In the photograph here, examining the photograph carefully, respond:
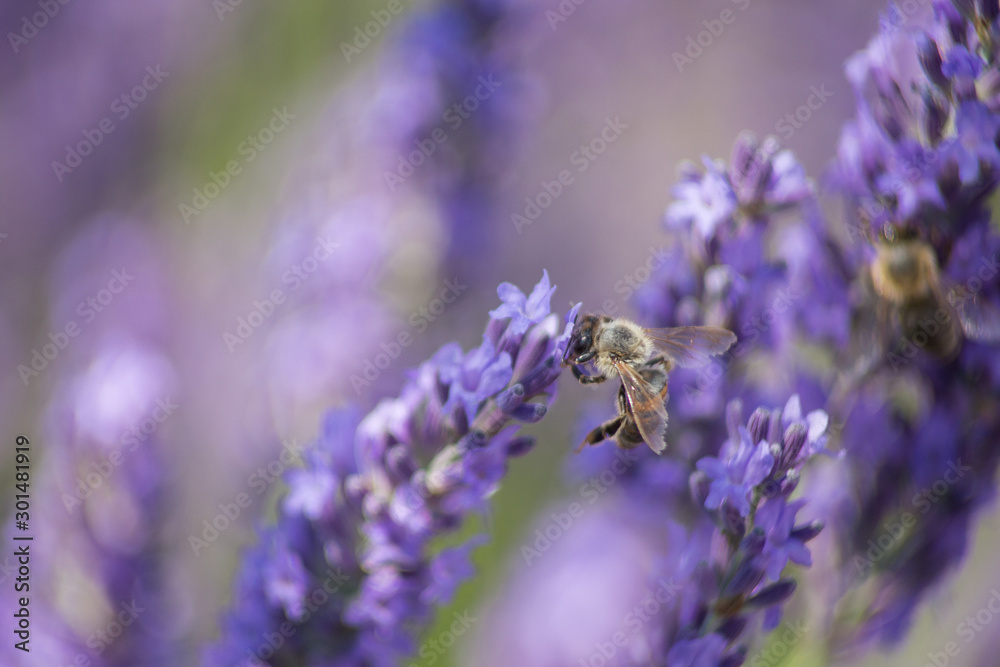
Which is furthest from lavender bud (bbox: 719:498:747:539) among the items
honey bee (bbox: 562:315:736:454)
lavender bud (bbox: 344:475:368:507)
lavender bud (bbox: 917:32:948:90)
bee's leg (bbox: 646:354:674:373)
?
lavender bud (bbox: 917:32:948:90)

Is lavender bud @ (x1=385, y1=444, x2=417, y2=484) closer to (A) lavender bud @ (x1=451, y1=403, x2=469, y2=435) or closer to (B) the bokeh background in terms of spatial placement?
(A) lavender bud @ (x1=451, y1=403, x2=469, y2=435)

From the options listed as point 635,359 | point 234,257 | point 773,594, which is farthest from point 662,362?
point 234,257

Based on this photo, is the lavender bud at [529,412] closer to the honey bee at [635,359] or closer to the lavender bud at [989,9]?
the honey bee at [635,359]

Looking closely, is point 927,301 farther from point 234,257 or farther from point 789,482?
point 234,257

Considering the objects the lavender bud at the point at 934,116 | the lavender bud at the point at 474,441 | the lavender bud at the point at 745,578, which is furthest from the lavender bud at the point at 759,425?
the lavender bud at the point at 934,116

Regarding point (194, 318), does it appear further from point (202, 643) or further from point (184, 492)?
point (202, 643)
